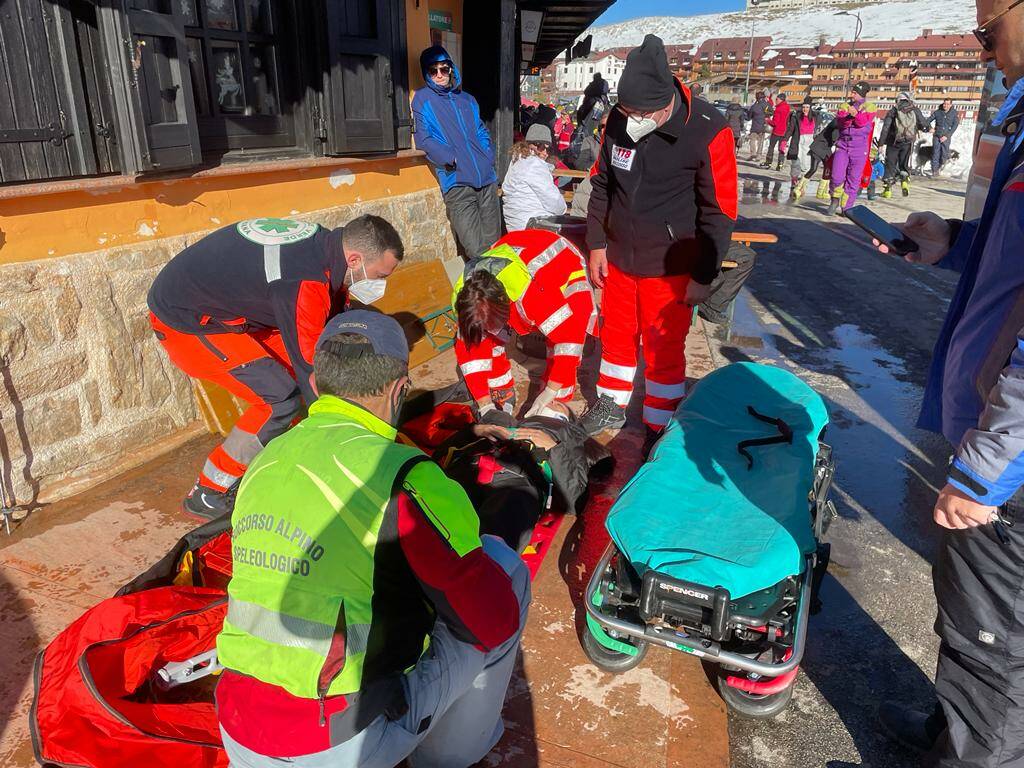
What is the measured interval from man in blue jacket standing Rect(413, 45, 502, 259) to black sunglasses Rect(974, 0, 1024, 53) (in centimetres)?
432

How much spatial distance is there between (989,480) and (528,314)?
2.47 metres

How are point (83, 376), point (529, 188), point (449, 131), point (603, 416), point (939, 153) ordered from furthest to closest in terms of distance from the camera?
point (939, 153)
point (529, 188)
point (449, 131)
point (603, 416)
point (83, 376)

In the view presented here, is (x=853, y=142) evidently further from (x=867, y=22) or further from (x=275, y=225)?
(x=867, y=22)

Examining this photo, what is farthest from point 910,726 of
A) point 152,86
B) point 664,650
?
point 152,86

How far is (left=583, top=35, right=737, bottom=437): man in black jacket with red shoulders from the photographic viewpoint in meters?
3.22

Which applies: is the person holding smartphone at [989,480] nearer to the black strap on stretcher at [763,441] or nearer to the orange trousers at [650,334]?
the black strap on stretcher at [763,441]

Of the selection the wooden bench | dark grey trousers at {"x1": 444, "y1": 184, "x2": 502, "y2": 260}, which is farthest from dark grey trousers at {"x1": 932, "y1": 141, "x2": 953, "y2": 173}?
the wooden bench

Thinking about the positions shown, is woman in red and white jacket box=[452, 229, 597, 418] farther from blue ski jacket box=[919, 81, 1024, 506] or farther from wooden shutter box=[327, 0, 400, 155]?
blue ski jacket box=[919, 81, 1024, 506]

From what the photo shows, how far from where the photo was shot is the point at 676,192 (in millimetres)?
3393

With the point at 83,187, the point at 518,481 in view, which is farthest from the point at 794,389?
the point at 83,187

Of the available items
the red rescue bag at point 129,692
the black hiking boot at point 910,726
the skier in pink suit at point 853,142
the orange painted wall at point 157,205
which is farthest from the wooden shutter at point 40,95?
the skier in pink suit at point 853,142

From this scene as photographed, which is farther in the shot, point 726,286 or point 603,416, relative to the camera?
point 726,286

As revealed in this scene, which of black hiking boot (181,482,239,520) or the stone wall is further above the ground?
the stone wall

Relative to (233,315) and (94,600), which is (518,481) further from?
(94,600)
